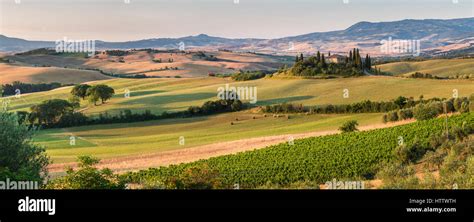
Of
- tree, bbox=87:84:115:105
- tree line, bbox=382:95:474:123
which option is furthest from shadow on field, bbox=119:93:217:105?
tree line, bbox=382:95:474:123

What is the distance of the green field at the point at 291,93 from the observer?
197ft

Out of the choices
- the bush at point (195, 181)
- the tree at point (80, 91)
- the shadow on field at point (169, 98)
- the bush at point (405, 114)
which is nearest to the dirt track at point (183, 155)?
the bush at point (405, 114)

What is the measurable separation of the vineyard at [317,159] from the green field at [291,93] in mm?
26055

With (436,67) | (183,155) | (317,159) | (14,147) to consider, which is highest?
(436,67)

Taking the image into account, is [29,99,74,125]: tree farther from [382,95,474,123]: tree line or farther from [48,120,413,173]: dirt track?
[382,95,474,123]: tree line

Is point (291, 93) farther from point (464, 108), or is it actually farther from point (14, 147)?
point (14, 147)

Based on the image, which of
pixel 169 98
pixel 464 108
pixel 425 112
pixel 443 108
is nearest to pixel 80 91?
pixel 169 98

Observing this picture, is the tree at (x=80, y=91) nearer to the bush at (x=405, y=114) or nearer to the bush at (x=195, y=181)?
the bush at (x=405, y=114)

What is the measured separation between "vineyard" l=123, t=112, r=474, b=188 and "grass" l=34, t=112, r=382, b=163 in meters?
6.78

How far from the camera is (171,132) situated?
46.0 m

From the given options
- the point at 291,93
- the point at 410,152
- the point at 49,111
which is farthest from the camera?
the point at 291,93

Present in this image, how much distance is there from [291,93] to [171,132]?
26.3 metres
